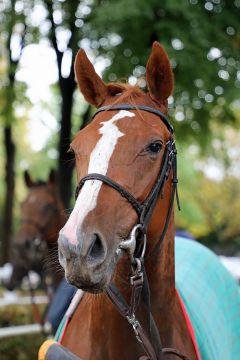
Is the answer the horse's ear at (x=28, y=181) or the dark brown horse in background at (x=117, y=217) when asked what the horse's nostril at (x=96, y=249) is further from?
the horse's ear at (x=28, y=181)

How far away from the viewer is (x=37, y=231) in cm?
732

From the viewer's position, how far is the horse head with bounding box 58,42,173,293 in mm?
2510

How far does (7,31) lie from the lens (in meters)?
10.4

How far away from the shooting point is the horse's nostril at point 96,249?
249cm

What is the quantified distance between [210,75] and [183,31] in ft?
2.09

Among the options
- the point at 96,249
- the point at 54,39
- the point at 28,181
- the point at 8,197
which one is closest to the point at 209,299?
the point at 96,249

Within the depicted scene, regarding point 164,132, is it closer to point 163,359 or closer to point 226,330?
point 163,359

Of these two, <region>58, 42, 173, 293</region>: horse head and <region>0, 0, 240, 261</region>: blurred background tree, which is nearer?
<region>58, 42, 173, 293</region>: horse head

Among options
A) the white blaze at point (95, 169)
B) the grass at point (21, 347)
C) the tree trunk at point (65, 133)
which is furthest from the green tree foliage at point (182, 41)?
the white blaze at point (95, 169)

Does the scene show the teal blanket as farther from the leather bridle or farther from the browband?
the browband

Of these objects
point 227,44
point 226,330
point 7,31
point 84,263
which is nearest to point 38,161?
point 7,31

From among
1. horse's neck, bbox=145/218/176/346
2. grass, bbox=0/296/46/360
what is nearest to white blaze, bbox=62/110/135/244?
horse's neck, bbox=145/218/176/346

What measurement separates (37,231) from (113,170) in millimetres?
4715

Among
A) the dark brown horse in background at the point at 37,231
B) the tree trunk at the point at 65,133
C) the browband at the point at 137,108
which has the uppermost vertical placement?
the browband at the point at 137,108
